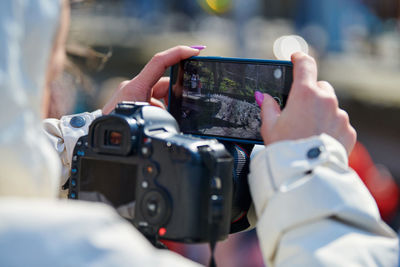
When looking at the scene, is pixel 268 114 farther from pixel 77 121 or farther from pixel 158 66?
pixel 77 121

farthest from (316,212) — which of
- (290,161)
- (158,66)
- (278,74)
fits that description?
(158,66)

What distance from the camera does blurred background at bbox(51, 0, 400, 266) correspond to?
2756 millimetres

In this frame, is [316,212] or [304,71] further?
[304,71]

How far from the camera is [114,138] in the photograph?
1083 mm

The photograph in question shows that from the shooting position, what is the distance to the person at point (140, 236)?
2.28 ft

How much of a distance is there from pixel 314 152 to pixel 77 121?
0.76m

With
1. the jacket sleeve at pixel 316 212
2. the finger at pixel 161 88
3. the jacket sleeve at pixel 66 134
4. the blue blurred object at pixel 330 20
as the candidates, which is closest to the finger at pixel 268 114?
the jacket sleeve at pixel 316 212

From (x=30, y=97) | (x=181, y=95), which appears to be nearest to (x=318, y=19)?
(x=181, y=95)

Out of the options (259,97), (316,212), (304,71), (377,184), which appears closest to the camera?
(316,212)

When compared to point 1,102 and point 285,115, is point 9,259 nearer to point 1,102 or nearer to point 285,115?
point 1,102

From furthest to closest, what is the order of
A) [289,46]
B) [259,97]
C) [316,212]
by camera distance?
1. [289,46]
2. [259,97]
3. [316,212]

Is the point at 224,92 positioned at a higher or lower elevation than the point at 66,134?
higher

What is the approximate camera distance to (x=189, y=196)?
3.40ft

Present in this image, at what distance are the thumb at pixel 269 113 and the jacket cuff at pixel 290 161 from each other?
0.31 feet
